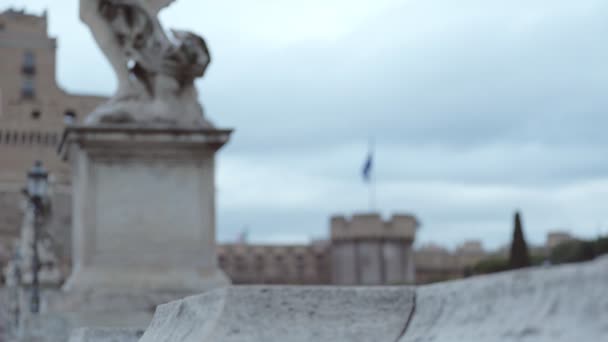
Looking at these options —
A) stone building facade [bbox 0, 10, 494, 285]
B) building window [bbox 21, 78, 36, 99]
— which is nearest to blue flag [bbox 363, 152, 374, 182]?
stone building facade [bbox 0, 10, 494, 285]

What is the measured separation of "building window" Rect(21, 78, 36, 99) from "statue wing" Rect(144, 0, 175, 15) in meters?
85.2

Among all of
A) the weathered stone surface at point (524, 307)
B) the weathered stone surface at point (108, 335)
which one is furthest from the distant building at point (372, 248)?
the weathered stone surface at point (524, 307)

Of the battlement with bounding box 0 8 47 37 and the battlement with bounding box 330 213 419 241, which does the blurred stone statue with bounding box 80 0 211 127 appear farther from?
the battlement with bounding box 0 8 47 37

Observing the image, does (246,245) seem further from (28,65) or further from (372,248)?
(28,65)

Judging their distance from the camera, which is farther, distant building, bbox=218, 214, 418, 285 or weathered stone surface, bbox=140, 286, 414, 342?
distant building, bbox=218, 214, 418, 285

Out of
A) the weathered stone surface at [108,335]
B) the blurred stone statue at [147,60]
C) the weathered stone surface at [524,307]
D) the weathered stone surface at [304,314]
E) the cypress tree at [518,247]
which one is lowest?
the cypress tree at [518,247]

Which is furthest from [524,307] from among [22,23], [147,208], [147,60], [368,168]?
[22,23]

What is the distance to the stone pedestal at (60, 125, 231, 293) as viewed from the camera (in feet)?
19.4

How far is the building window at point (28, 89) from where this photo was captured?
88.7 m

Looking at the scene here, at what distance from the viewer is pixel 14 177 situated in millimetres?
80250

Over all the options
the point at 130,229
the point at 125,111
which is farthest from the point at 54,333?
the point at 125,111

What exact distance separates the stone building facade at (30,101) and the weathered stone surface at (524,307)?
7892cm

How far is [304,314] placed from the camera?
1536mm

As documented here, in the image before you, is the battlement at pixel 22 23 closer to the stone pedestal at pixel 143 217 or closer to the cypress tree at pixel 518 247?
the cypress tree at pixel 518 247
